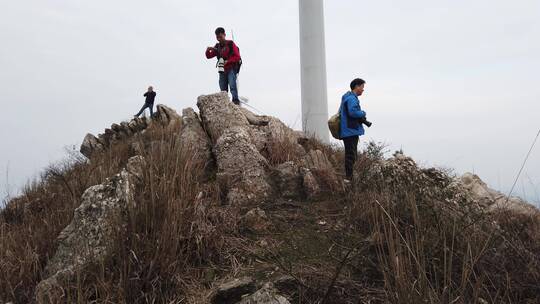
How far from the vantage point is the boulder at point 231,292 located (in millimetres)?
3098

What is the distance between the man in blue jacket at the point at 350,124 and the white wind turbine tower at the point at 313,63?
13.4 ft

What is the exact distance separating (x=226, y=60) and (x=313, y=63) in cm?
256

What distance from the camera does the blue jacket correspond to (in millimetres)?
6047

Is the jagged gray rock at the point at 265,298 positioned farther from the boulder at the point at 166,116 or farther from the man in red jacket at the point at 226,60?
the man in red jacket at the point at 226,60

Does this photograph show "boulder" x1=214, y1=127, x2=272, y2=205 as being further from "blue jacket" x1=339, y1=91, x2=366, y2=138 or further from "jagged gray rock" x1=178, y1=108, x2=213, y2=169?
"blue jacket" x1=339, y1=91, x2=366, y2=138

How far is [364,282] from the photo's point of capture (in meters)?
3.18

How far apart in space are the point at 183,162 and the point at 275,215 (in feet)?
3.93

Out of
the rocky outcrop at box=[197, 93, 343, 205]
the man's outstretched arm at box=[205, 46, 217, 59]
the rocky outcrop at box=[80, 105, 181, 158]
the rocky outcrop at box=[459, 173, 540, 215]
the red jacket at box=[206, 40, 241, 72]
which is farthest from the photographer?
the rocky outcrop at box=[80, 105, 181, 158]

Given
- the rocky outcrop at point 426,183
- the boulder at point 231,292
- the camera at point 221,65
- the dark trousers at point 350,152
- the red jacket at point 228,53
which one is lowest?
the boulder at point 231,292

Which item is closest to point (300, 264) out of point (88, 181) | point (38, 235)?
point (38, 235)

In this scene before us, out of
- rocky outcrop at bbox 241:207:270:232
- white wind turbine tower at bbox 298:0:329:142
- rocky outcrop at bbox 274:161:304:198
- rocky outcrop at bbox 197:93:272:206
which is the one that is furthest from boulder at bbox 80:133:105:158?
rocky outcrop at bbox 241:207:270:232

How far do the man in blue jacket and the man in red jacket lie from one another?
3442 mm


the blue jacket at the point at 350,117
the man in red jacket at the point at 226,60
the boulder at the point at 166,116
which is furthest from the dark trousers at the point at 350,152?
the boulder at the point at 166,116

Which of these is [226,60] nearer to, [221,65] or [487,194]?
[221,65]
